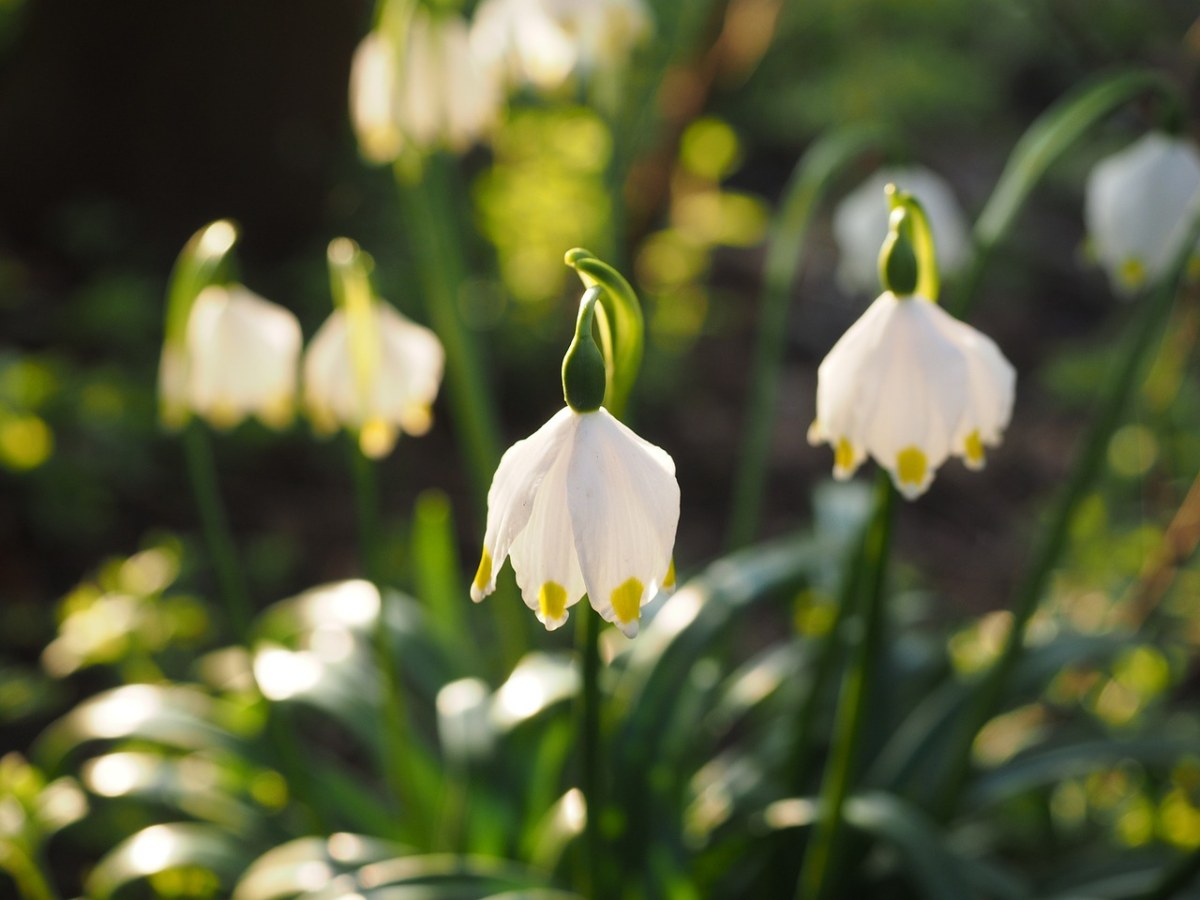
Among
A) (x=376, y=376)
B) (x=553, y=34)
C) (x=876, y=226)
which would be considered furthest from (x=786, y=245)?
(x=376, y=376)

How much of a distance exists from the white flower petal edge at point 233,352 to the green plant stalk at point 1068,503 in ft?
3.16

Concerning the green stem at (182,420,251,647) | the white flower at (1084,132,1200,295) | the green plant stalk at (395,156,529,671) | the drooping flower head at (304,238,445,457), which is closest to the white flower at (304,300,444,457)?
the drooping flower head at (304,238,445,457)

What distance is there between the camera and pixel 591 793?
1.07 meters

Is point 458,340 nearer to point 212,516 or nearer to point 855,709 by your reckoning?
point 212,516

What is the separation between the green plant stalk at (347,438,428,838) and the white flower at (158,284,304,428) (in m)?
0.14

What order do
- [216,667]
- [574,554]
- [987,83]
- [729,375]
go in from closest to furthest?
[574,554] < [216,667] < [729,375] < [987,83]

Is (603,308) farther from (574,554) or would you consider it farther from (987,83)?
(987,83)

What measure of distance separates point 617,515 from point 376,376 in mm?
571

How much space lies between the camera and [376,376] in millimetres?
1339

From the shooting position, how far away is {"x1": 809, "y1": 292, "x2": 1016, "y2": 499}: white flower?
0.96 m

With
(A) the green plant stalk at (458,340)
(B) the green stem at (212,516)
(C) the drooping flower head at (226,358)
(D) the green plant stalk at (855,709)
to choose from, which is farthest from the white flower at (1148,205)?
(B) the green stem at (212,516)

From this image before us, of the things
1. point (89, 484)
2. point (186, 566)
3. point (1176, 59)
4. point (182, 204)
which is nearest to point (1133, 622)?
point (186, 566)

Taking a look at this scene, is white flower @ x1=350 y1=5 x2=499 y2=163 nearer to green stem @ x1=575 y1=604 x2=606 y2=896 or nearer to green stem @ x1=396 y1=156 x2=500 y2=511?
green stem @ x1=396 y1=156 x2=500 y2=511

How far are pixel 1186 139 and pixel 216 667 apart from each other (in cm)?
188
